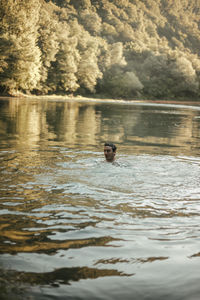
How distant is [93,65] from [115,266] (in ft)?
259

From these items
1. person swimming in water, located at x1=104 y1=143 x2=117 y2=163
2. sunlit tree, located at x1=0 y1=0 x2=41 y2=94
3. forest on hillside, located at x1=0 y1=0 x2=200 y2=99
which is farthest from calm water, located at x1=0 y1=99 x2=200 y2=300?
forest on hillside, located at x1=0 y1=0 x2=200 y2=99

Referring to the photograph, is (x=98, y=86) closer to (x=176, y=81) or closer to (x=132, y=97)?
(x=132, y=97)

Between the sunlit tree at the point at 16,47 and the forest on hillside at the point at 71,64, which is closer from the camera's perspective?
the sunlit tree at the point at 16,47

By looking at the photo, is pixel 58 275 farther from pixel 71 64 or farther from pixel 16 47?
pixel 71 64

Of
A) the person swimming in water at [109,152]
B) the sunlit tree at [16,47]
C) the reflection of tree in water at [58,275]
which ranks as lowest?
the reflection of tree in water at [58,275]

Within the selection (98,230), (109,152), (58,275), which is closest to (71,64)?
(109,152)

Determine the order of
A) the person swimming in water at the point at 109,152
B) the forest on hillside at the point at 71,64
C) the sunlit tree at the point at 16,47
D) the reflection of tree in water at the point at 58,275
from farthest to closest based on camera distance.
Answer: the forest on hillside at the point at 71,64, the sunlit tree at the point at 16,47, the person swimming in water at the point at 109,152, the reflection of tree in water at the point at 58,275

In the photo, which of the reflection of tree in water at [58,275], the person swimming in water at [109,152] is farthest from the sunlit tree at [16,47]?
the reflection of tree in water at [58,275]

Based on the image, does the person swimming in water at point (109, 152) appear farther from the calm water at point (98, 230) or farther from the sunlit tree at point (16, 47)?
the sunlit tree at point (16, 47)

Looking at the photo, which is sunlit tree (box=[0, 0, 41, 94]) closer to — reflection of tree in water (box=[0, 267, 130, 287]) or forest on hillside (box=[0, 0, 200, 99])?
forest on hillside (box=[0, 0, 200, 99])

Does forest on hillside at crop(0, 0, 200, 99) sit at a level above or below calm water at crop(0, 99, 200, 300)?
above

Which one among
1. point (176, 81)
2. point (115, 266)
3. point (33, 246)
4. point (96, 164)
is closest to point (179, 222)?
point (115, 266)

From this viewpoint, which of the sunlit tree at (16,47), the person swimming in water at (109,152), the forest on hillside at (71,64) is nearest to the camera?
the person swimming in water at (109,152)

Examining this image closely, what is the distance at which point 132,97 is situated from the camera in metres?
98.8
